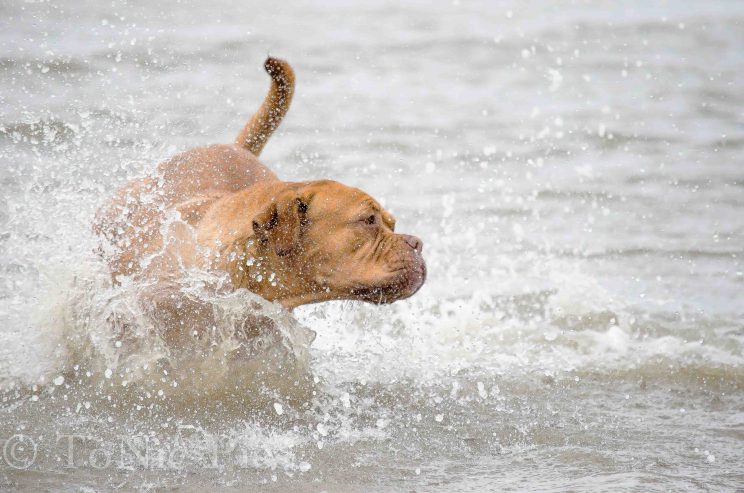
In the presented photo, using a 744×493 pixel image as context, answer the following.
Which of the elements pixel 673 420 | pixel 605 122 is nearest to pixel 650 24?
pixel 605 122

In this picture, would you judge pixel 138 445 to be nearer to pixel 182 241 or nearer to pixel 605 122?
pixel 182 241

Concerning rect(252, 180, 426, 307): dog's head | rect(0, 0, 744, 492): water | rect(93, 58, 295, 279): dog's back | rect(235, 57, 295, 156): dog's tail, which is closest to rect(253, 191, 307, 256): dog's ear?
rect(252, 180, 426, 307): dog's head

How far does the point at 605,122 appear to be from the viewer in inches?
409

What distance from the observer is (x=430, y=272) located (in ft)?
23.1

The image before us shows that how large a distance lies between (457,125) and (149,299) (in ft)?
20.1

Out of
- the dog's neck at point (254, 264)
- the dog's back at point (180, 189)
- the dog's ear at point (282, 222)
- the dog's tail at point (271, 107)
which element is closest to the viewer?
the dog's ear at point (282, 222)

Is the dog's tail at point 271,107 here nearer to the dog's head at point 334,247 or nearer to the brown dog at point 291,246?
the brown dog at point 291,246

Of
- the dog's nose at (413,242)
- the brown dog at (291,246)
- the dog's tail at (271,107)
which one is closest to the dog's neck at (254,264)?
the brown dog at (291,246)

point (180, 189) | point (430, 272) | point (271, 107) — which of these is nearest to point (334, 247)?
point (180, 189)

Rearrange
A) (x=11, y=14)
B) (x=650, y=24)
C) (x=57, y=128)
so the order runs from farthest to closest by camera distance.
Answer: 1. (x=650, y=24)
2. (x=11, y=14)
3. (x=57, y=128)

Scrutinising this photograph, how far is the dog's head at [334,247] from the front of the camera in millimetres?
4227

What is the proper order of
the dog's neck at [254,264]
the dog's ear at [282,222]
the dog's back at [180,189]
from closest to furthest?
1. the dog's ear at [282,222]
2. the dog's neck at [254,264]
3. the dog's back at [180,189]

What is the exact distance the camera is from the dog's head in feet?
13.9

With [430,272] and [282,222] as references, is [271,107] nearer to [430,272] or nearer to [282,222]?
[282,222]
